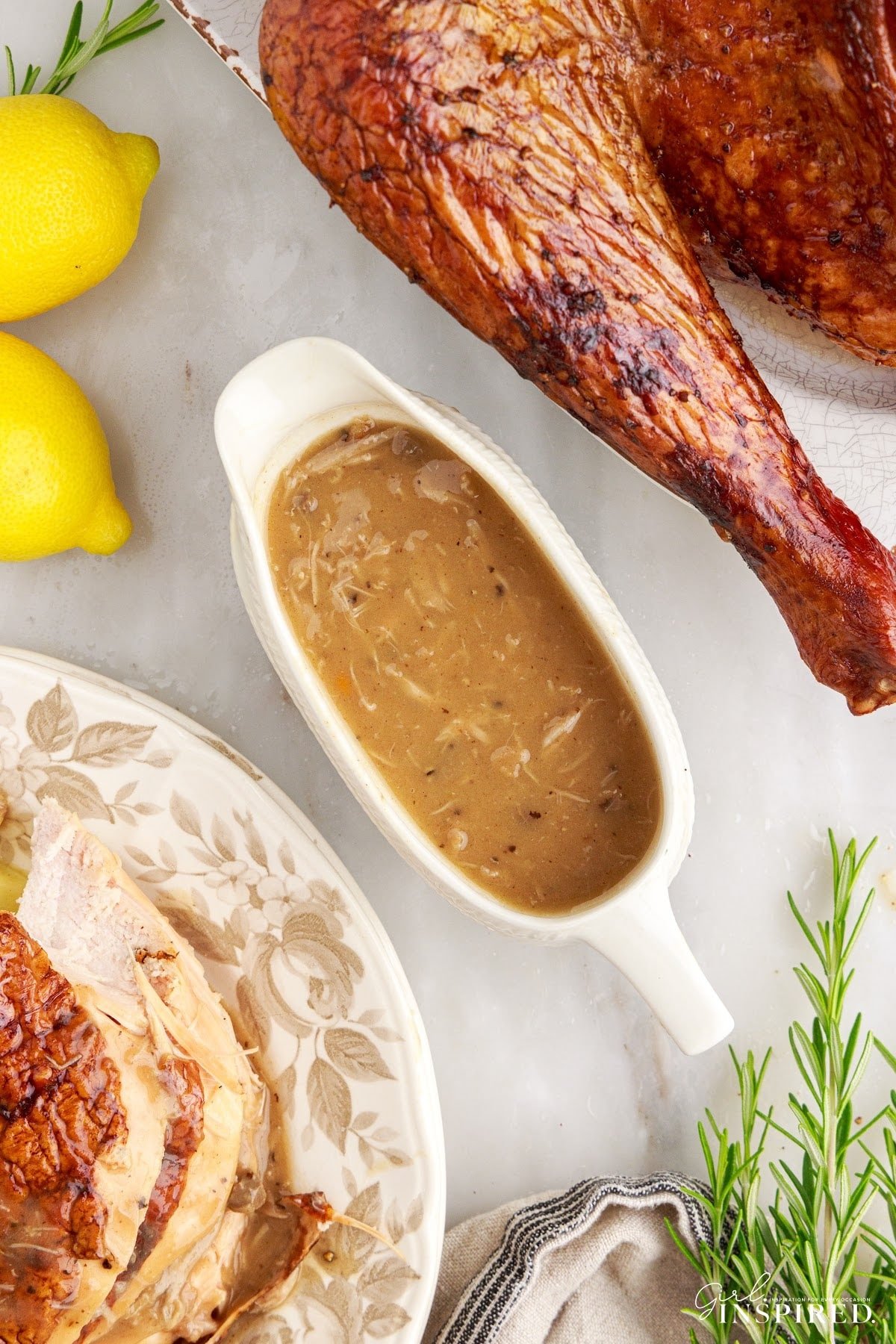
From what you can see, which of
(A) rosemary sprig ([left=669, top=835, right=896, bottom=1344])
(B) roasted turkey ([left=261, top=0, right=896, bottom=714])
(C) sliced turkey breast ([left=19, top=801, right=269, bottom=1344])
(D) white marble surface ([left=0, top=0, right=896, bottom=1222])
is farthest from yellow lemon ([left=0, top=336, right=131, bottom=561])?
(A) rosemary sprig ([left=669, top=835, right=896, bottom=1344])

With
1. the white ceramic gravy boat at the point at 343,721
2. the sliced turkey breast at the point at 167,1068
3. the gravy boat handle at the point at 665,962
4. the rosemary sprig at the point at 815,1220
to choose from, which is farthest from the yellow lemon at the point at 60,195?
the rosemary sprig at the point at 815,1220

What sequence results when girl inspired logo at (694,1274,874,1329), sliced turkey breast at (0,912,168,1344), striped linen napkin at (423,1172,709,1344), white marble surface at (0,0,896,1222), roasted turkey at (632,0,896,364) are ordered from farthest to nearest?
white marble surface at (0,0,896,1222)
striped linen napkin at (423,1172,709,1344)
girl inspired logo at (694,1274,874,1329)
sliced turkey breast at (0,912,168,1344)
roasted turkey at (632,0,896,364)

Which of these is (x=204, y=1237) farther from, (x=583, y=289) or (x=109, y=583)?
(x=583, y=289)

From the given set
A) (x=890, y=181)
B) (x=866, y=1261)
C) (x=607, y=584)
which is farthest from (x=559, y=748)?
(x=866, y=1261)

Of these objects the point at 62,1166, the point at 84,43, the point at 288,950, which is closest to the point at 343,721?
the point at 288,950

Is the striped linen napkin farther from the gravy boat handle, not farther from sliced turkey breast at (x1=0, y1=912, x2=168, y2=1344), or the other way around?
sliced turkey breast at (x1=0, y1=912, x2=168, y2=1344)
